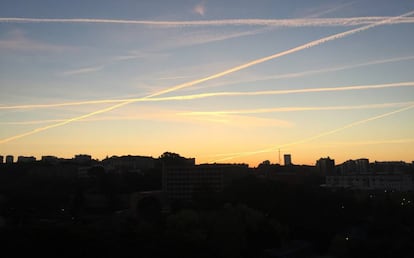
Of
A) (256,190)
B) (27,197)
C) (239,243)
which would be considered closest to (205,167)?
(256,190)

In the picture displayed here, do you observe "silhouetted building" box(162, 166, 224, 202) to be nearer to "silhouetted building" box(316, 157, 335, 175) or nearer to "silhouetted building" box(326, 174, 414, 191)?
"silhouetted building" box(326, 174, 414, 191)

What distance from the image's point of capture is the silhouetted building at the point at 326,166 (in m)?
73.7

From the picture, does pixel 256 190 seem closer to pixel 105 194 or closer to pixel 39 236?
pixel 105 194

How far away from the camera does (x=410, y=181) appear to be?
165 feet

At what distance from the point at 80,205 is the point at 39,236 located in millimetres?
20885

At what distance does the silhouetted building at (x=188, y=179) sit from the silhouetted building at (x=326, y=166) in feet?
121

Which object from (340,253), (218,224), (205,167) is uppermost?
(205,167)

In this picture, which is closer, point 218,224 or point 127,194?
point 218,224

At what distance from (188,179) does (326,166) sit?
4119 cm

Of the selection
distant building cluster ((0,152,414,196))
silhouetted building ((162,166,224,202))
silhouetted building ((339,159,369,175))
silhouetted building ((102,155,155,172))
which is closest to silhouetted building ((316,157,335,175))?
distant building cluster ((0,152,414,196))

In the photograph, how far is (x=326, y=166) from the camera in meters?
74.8

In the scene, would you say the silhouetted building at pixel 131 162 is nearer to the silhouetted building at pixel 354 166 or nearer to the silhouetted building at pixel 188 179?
the silhouetted building at pixel 188 179

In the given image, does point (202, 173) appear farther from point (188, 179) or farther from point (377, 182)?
point (377, 182)

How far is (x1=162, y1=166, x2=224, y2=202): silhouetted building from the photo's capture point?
3871 centimetres
